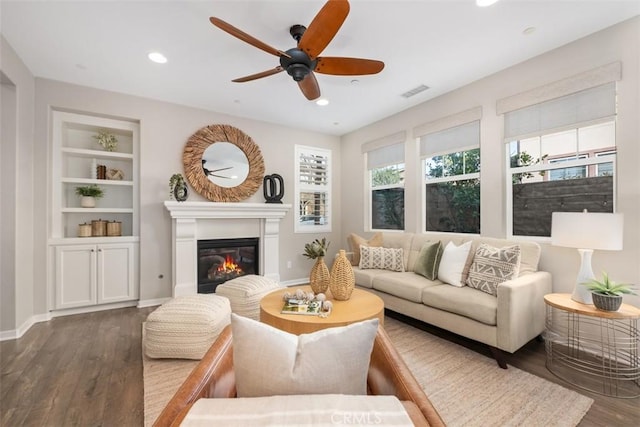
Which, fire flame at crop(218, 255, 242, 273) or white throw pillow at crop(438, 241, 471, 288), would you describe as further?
fire flame at crop(218, 255, 242, 273)

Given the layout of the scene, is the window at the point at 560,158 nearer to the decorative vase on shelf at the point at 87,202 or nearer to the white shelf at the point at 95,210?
the white shelf at the point at 95,210

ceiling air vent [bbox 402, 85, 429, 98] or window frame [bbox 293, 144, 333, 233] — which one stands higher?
ceiling air vent [bbox 402, 85, 429, 98]

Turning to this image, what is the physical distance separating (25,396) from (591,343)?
429 centimetres

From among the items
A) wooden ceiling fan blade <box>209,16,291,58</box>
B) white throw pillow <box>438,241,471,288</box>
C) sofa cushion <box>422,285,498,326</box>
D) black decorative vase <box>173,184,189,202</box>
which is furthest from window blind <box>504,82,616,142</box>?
black decorative vase <box>173,184,189,202</box>

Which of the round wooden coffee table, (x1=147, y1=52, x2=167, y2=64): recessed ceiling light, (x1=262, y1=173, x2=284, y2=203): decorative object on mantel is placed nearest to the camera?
the round wooden coffee table

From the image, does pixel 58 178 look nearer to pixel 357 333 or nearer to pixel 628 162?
pixel 357 333

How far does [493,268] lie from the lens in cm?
257

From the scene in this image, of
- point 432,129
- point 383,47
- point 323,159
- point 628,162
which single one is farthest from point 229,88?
point 628,162

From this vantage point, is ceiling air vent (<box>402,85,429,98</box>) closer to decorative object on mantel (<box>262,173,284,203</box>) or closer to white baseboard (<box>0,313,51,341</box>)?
decorative object on mantel (<box>262,173,284,203</box>)

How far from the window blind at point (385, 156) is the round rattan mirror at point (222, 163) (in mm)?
1831

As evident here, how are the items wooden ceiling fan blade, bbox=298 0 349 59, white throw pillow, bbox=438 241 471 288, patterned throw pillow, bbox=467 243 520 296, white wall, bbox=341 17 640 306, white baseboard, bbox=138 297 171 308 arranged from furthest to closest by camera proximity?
white baseboard, bbox=138 297 171 308, white throw pillow, bbox=438 241 471 288, patterned throw pillow, bbox=467 243 520 296, white wall, bbox=341 17 640 306, wooden ceiling fan blade, bbox=298 0 349 59

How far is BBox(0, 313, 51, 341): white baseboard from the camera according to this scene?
273 centimetres

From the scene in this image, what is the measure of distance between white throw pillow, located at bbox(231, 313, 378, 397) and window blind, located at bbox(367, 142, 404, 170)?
377cm

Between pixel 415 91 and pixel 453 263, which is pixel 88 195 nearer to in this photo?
pixel 415 91
